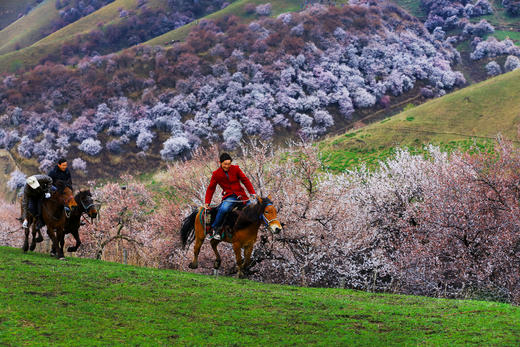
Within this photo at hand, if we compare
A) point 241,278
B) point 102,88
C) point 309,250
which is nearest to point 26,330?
point 241,278

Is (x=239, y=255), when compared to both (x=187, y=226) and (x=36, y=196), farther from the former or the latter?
(x=36, y=196)

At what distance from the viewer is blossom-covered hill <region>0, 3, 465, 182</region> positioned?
6962cm

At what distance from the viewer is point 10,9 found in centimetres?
18862

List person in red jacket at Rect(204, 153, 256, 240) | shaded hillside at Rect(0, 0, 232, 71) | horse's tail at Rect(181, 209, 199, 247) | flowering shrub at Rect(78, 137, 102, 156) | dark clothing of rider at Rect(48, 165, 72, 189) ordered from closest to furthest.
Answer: person in red jacket at Rect(204, 153, 256, 240)
dark clothing of rider at Rect(48, 165, 72, 189)
horse's tail at Rect(181, 209, 199, 247)
flowering shrub at Rect(78, 137, 102, 156)
shaded hillside at Rect(0, 0, 232, 71)

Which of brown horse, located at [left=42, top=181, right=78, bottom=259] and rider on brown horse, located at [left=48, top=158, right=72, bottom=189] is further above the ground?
rider on brown horse, located at [left=48, top=158, right=72, bottom=189]

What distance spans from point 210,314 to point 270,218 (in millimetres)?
3777

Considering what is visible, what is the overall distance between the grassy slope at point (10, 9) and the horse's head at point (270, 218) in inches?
7938

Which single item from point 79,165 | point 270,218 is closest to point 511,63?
point 79,165

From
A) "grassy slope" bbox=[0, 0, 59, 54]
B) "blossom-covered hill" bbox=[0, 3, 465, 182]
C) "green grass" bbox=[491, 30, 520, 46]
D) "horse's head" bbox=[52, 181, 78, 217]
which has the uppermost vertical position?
"grassy slope" bbox=[0, 0, 59, 54]

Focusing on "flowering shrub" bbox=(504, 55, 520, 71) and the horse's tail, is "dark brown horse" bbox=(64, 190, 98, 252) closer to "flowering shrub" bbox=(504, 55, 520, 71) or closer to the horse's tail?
the horse's tail

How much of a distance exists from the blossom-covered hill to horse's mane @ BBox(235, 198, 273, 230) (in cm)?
5095

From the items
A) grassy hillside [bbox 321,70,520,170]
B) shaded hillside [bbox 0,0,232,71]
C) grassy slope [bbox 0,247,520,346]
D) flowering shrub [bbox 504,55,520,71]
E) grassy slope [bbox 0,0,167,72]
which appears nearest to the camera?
grassy slope [bbox 0,247,520,346]

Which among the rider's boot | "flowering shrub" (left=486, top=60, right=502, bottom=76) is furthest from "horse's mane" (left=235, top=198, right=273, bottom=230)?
"flowering shrub" (left=486, top=60, right=502, bottom=76)

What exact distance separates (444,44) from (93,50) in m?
79.2
